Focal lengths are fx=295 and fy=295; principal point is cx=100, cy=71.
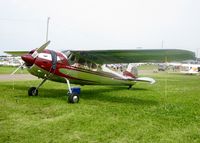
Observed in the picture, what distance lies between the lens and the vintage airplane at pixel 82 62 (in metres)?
12.5

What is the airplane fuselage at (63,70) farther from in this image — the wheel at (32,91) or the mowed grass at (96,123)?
the mowed grass at (96,123)

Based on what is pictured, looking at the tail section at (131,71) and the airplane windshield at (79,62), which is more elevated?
the airplane windshield at (79,62)

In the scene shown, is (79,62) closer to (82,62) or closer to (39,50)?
(82,62)

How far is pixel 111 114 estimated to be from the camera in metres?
9.37

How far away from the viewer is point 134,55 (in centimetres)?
1426

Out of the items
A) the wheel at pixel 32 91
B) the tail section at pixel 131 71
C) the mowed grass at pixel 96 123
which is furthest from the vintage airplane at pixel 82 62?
the mowed grass at pixel 96 123

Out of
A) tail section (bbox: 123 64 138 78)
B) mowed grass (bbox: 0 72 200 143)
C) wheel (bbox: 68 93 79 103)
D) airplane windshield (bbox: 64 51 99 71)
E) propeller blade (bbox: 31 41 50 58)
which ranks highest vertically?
propeller blade (bbox: 31 41 50 58)

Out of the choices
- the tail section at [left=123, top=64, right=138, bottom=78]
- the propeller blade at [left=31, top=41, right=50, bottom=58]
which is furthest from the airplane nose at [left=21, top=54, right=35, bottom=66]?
the tail section at [left=123, top=64, right=138, bottom=78]

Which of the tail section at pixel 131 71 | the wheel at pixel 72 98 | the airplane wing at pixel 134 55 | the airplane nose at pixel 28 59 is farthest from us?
the tail section at pixel 131 71

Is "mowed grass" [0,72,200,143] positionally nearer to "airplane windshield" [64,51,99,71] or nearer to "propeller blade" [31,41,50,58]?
"propeller blade" [31,41,50,58]

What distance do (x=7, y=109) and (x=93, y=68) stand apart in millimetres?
6309

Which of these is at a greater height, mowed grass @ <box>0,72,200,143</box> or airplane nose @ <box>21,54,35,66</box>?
airplane nose @ <box>21,54,35,66</box>

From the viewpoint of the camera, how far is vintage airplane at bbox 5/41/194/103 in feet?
41.0

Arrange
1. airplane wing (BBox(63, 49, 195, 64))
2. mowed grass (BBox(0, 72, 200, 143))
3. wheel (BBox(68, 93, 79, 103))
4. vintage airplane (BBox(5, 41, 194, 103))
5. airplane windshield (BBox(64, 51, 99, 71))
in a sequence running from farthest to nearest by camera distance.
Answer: airplane windshield (BBox(64, 51, 99, 71)) < airplane wing (BBox(63, 49, 195, 64)) < vintage airplane (BBox(5, 41, 194, 103)) < wheel (BBox(68, 93, 79, 103)) < mowed grass (BBox(0, 72, 200, 143))
